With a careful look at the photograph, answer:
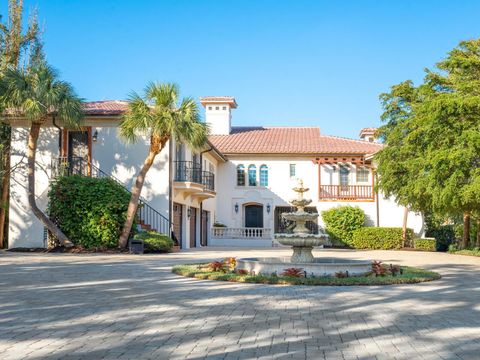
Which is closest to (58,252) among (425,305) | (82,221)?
(82,221)

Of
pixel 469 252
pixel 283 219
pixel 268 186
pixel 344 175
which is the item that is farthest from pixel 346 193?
pixel 469 252

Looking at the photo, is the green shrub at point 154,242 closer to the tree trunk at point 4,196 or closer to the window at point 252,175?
the tree trunk at point 4,196

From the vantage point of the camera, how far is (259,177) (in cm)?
3694

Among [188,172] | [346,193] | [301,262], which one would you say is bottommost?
[301,262]

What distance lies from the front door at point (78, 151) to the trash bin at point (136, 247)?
564 centimetres

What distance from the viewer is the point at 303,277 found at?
12.7m

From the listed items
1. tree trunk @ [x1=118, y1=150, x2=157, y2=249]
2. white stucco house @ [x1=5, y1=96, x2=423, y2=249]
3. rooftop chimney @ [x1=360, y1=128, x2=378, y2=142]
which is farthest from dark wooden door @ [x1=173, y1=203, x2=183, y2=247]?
rooftop chimney @ [x1=360, y1=128, x2=378, y2=142]

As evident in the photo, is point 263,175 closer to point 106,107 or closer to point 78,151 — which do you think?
point 106,107

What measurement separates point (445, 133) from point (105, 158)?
47.9 ft

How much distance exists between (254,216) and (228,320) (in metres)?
29.7

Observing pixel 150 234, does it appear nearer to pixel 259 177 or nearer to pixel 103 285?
pixel 103 285

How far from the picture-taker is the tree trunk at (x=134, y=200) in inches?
862

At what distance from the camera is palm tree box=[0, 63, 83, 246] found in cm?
2102

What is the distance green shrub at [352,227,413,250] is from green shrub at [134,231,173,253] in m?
14.1
